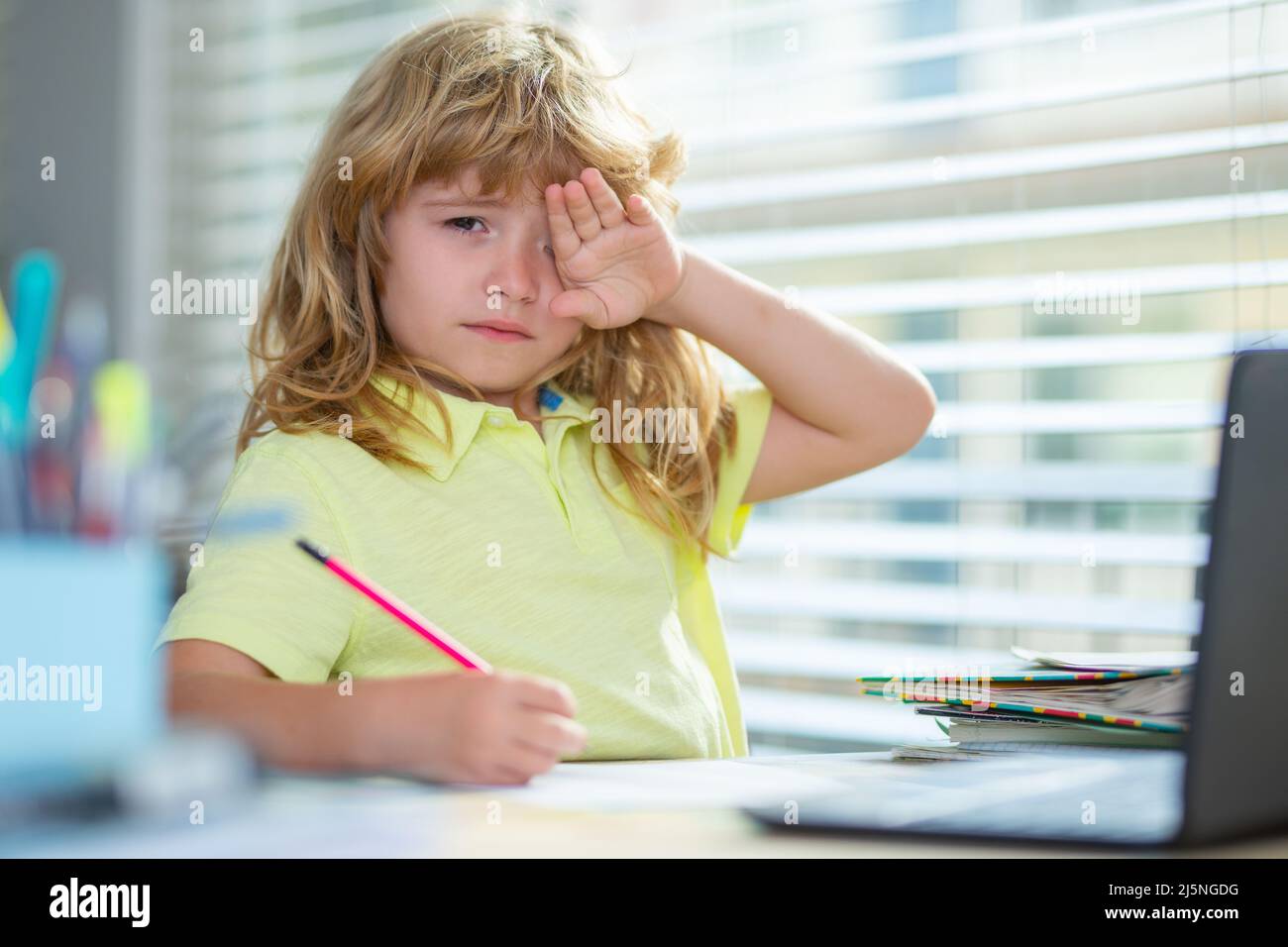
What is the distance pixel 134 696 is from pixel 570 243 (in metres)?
0.56

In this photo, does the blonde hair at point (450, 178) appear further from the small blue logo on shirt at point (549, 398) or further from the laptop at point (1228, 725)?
the laptop at point (1228, 725)

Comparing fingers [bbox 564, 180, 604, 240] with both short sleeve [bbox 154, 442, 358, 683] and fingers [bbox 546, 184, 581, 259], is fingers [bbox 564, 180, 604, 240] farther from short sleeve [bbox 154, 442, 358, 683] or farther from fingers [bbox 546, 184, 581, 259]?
short sleeve [bbox 154, 442, 358, 683]

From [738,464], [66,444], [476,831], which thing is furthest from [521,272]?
[476,831]

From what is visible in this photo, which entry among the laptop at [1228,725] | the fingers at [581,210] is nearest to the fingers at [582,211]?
the fingers at [581,210]

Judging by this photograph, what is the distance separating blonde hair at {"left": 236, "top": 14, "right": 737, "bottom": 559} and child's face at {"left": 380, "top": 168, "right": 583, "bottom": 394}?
2cm

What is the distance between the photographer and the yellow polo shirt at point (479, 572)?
0.77m

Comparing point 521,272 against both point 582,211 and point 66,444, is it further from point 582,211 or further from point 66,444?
point 66,444

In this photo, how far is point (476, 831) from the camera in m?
0.47

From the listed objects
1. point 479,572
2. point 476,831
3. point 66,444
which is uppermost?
point 66,444

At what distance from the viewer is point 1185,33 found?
1212 mm

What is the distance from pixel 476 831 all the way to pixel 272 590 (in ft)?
1.08

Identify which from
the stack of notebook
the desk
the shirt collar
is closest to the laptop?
the desk

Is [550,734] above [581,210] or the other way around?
the other way around

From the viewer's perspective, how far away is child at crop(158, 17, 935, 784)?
0.85m
